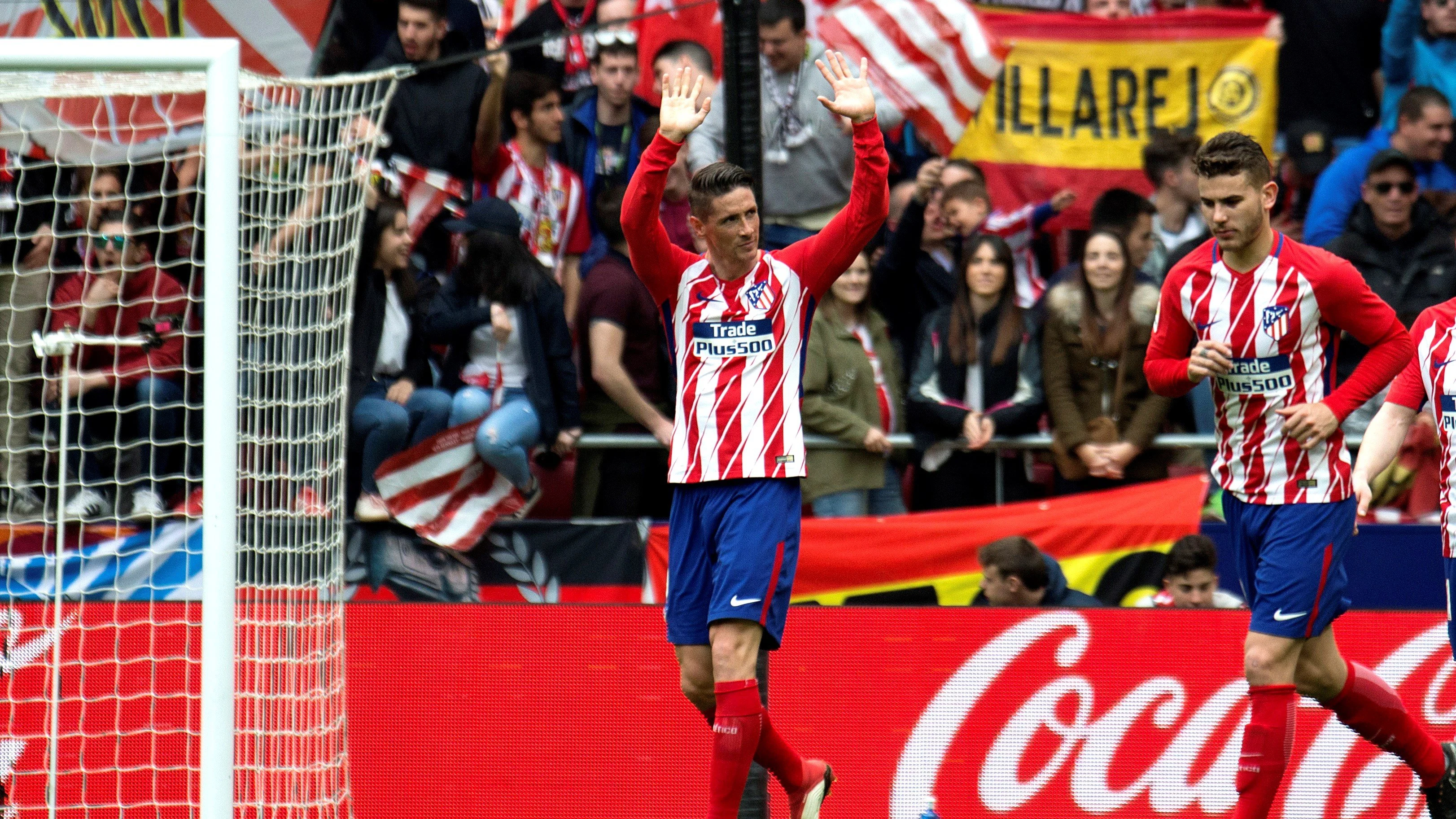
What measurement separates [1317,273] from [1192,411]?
7.43ft

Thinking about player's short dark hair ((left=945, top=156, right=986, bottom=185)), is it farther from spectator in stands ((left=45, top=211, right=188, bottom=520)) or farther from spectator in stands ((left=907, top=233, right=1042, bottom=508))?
spectator in stands ((left=45, top=211, right=188, bottom=520))

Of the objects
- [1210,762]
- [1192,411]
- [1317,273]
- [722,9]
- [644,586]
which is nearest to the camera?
[1317,273]

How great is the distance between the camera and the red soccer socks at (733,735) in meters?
5.18

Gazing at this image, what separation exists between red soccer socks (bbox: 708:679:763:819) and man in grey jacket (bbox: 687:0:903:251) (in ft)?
Result: 10.1

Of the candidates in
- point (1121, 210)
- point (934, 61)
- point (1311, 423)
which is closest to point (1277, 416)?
point (1311, 423)

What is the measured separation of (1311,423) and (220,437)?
3300 mm

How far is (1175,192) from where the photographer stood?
26.1ft

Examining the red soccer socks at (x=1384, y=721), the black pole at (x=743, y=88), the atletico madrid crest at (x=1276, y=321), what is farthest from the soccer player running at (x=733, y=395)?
the red soccer socks at (x=1384, y=721)

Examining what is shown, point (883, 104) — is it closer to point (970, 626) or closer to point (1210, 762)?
point (970, 626)

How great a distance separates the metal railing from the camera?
7078mm

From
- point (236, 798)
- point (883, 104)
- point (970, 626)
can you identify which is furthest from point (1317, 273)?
point (236, 798)

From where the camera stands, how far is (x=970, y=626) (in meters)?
6.45

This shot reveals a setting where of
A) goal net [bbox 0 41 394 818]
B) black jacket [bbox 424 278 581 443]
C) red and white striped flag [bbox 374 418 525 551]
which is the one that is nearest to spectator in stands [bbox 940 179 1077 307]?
black jacket [bbox 424 278 581 443]

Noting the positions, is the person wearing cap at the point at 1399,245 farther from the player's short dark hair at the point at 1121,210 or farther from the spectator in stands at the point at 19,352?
the spectator in stands at the point at 19,352
